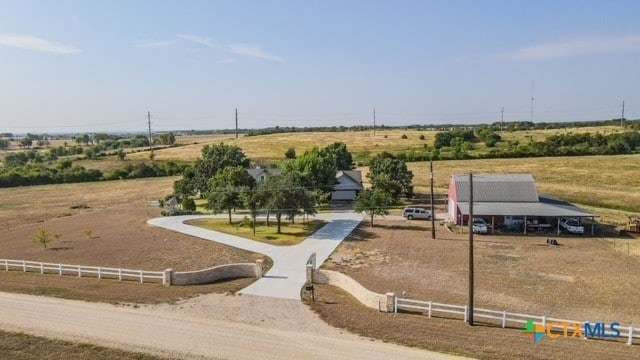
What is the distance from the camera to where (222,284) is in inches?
943

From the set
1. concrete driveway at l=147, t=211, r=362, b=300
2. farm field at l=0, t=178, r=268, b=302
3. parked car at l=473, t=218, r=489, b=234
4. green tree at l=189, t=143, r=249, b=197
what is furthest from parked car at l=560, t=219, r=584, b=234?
green tree at l=189, t=143, r=249, b=197

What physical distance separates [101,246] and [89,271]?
824 cm

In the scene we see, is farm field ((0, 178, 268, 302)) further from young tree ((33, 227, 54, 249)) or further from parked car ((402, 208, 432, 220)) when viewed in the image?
parked car ((402, 208, 432, 220))

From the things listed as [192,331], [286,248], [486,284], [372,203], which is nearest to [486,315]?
[486,284]

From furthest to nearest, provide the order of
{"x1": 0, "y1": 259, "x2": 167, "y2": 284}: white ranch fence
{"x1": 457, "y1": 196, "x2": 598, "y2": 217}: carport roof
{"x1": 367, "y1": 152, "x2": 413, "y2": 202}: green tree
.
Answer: {"x1": 367, "y1": 152, "x2": 413, "y2": 202}: green tree < {"x1": 457, "y1": 196, "x2": 598, "y2": 217}: carport roof < {"x1": 0, "y1": 259, "x2": 167, "y2": 284}: white ranch fence

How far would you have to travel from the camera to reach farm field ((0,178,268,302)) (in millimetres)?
23047

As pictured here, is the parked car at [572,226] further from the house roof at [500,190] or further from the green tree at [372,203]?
the green tree at [372,203]

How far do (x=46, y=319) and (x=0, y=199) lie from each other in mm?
58176

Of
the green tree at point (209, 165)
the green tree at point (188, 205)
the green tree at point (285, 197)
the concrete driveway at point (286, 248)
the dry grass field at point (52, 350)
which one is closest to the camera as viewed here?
the dry grass field at point (52, 350)

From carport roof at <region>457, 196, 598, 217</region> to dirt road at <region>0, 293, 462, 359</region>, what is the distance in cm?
2393

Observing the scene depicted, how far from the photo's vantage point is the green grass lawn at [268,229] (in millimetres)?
35188

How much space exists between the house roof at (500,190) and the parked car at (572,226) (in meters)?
3.31

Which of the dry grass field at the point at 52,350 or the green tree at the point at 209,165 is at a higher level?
the green tree at the point at 209,165

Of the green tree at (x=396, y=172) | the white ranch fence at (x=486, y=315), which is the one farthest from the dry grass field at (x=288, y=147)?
the white ranch fence at (x=486, y=315)
